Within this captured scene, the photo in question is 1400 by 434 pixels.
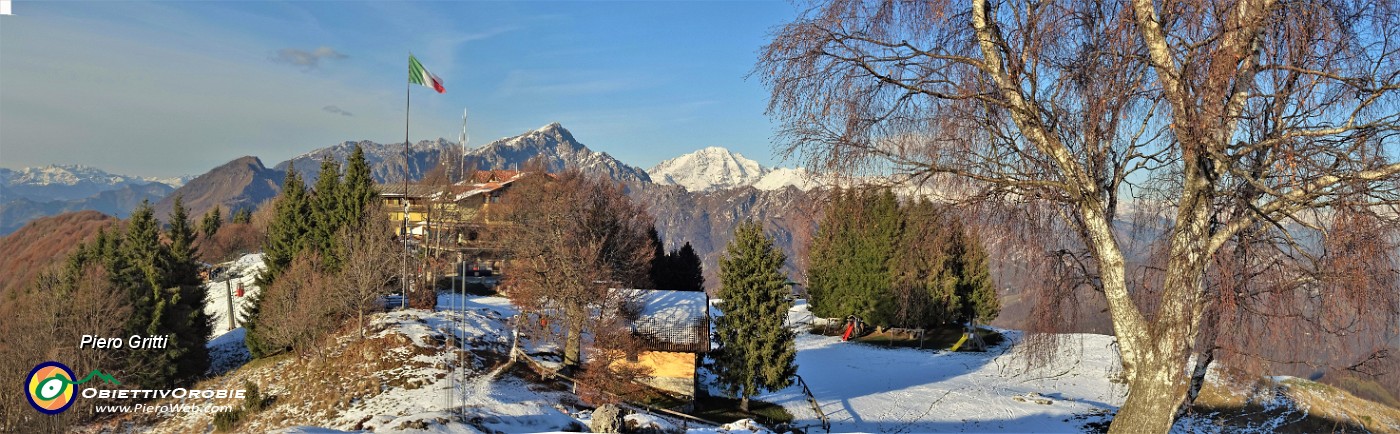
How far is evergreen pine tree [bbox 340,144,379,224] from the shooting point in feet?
133

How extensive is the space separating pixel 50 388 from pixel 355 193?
23255 millimetres

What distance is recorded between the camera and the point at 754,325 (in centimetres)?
3075

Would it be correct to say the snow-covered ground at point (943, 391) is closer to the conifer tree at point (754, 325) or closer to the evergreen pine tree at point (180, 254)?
the conifer tree at point (754, 325)

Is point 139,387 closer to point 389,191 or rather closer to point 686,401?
point 686,401

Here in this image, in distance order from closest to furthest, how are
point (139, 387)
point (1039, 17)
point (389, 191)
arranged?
point (1039, 17), point (139, 387), point (389, 191)

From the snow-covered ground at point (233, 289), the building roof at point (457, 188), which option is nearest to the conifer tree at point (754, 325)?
the building roof at point (457, 188)

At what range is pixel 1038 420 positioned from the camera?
95.0 ft

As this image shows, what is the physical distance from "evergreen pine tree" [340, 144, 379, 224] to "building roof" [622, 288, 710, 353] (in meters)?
17.2

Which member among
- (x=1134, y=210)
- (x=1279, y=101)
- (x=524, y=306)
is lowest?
(x=524, y=306)

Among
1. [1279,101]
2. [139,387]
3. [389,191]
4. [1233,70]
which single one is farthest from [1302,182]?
[389,191]

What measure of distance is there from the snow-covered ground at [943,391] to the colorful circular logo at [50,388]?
71.5 ft

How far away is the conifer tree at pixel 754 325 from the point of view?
30297mm

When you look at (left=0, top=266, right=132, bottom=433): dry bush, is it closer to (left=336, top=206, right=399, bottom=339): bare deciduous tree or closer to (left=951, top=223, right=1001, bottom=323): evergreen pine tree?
(left=336, top=206, right=399, bottom=339): bare deciduous tree

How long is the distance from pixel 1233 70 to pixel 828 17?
128 inches
